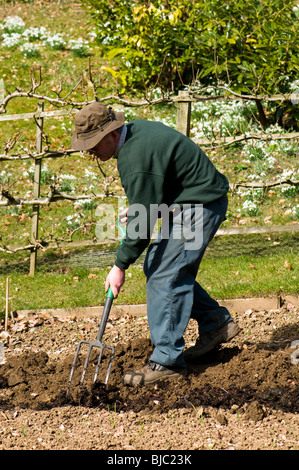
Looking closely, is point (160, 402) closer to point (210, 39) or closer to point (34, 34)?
point (210, 39)

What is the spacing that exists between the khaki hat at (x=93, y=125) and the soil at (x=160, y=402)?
1492 mm

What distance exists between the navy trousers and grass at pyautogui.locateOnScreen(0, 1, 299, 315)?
4.81ft

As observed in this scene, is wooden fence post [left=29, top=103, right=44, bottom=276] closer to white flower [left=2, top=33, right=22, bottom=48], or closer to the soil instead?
the soil

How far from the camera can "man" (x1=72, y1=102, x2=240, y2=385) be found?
11.2ft

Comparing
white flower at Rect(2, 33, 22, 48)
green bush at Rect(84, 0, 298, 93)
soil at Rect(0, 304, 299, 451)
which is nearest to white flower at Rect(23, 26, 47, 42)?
white flower at Rect(2, 33, 22, 48)

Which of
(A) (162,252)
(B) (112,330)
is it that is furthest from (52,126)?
(A) (162,252)

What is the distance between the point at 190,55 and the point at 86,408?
19.6ft

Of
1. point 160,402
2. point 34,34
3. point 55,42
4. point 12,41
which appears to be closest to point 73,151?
point 160,402

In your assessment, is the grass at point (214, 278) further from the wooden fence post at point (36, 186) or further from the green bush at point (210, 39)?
the green bush at point (210, 39)

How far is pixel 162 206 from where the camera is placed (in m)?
3.71

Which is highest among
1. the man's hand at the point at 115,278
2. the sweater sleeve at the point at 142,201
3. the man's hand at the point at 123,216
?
the sweater sleeve at the point at 142,201

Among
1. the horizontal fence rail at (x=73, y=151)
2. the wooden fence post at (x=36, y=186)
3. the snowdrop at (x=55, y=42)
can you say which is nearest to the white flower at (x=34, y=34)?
the snowdrop at (x=55, y=42)

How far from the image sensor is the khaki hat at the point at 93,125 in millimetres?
3428

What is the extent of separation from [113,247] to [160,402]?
3.21 metres
